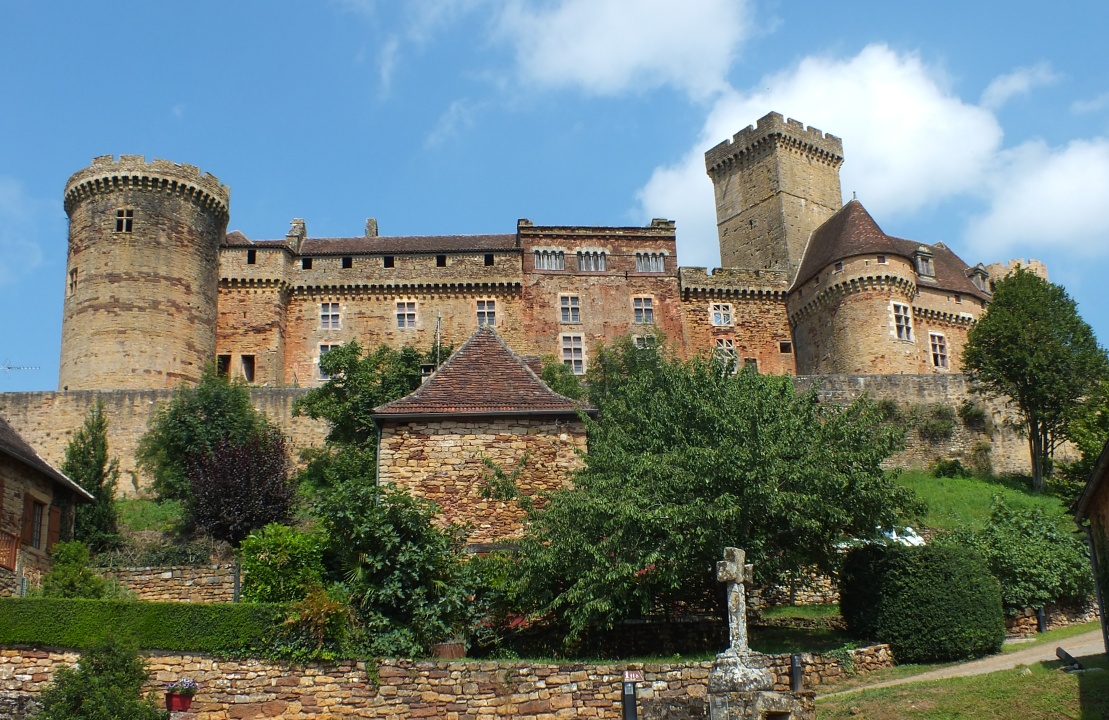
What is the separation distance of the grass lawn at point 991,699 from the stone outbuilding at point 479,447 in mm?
6517

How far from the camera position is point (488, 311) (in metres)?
47.9

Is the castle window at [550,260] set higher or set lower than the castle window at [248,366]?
higher

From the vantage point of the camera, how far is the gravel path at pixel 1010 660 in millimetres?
16244

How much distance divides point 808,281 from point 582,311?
10.6 meters

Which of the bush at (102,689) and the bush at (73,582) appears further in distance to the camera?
the bush at (73,582)

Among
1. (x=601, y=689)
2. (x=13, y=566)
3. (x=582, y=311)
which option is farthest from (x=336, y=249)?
(x=601, y=689)

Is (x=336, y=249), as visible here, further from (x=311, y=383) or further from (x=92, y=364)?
(x=92, y=364)

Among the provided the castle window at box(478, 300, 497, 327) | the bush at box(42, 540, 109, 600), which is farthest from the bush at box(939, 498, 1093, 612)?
the castle window at box(478, 300, 497, 327)

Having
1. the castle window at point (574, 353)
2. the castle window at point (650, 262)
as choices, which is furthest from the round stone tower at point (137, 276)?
the castle window at point (650, 262)

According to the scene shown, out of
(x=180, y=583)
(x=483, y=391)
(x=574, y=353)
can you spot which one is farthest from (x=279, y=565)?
(x=574, y=353)

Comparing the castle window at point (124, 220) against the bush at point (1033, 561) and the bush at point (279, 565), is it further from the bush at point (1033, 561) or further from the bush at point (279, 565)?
the bush at point (1033, 561)

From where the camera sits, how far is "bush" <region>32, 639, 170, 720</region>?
48.3ft

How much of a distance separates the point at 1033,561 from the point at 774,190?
35.4 m

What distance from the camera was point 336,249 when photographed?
4925 cm
